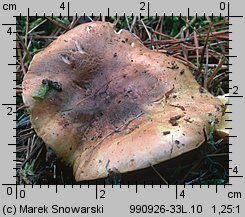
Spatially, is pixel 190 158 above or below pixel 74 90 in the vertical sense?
below

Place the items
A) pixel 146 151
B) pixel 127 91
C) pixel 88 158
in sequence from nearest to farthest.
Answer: pixel 146 151 < pixel 88 158 < pixel 127 91

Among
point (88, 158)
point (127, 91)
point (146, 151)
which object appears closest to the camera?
point (146, 151)

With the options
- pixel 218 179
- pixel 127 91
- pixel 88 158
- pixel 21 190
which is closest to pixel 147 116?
pixel 127 91

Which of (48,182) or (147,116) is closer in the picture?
(147,116)

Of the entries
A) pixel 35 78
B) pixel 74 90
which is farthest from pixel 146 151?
pixel 35 78

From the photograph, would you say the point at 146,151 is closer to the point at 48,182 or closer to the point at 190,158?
the point at 190,158

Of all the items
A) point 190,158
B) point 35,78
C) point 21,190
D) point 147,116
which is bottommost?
point 21,190
